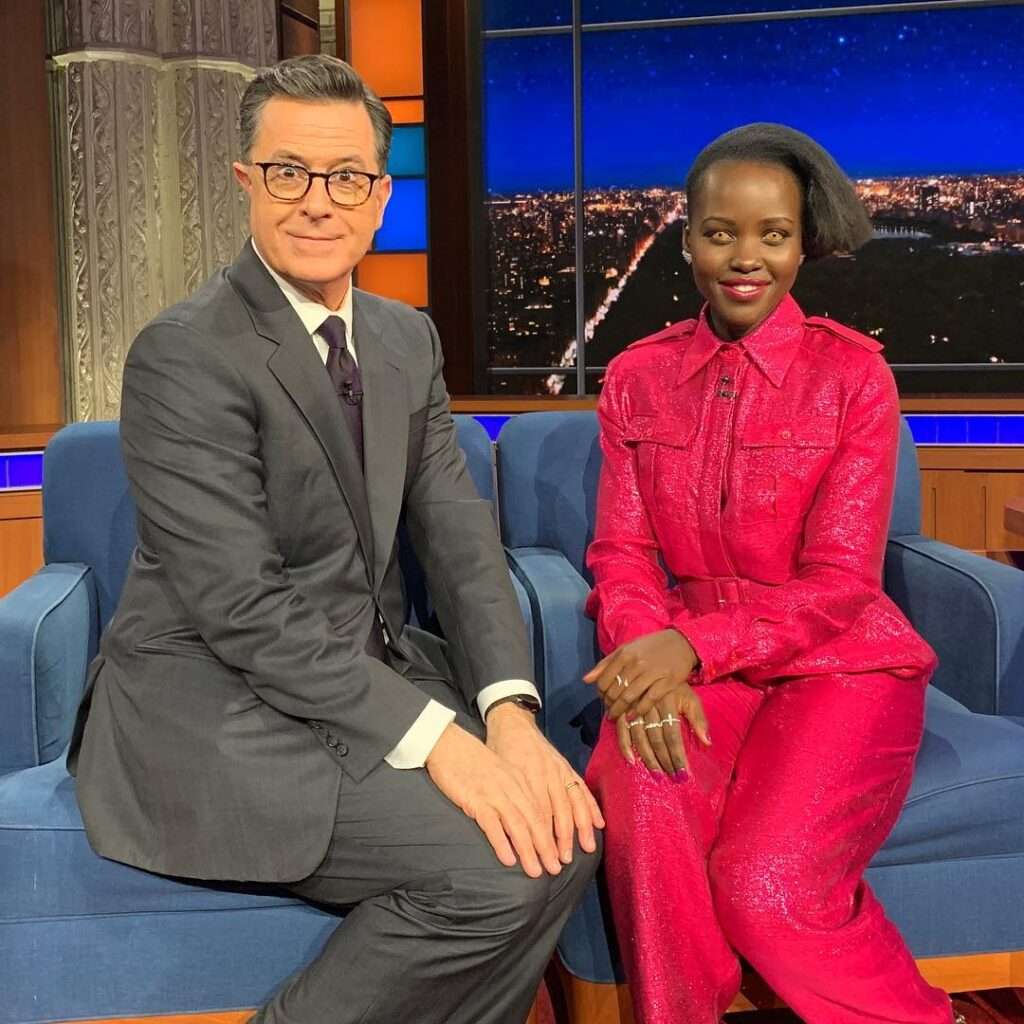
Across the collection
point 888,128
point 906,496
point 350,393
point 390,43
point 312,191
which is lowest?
point 906,496

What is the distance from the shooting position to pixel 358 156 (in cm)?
175

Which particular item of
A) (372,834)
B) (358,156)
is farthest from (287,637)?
(358,156)

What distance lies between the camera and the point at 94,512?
246cm

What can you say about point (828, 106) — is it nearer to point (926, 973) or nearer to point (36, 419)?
point (36, 419)

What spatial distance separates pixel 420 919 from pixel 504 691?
35 cm

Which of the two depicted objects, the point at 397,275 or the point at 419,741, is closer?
the point at 419,741

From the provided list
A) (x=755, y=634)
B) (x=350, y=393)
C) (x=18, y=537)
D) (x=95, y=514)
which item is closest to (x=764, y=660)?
(x=755, y=634)

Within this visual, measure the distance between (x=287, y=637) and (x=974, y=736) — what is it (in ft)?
3.45

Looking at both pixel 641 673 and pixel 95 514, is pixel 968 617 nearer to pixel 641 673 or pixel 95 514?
pixel 641 673

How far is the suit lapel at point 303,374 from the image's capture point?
1739 mm

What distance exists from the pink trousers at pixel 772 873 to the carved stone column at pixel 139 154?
4.04m

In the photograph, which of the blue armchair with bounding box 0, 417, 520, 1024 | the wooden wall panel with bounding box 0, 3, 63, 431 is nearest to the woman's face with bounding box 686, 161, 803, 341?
the blue armchair with bounding box 0, 417, 520, 1024

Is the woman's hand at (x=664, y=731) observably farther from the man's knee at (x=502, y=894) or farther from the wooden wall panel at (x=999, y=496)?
the wooden wall panel at (x=999, y=496)

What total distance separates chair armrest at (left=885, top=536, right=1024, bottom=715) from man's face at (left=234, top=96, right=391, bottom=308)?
3.88 ft
